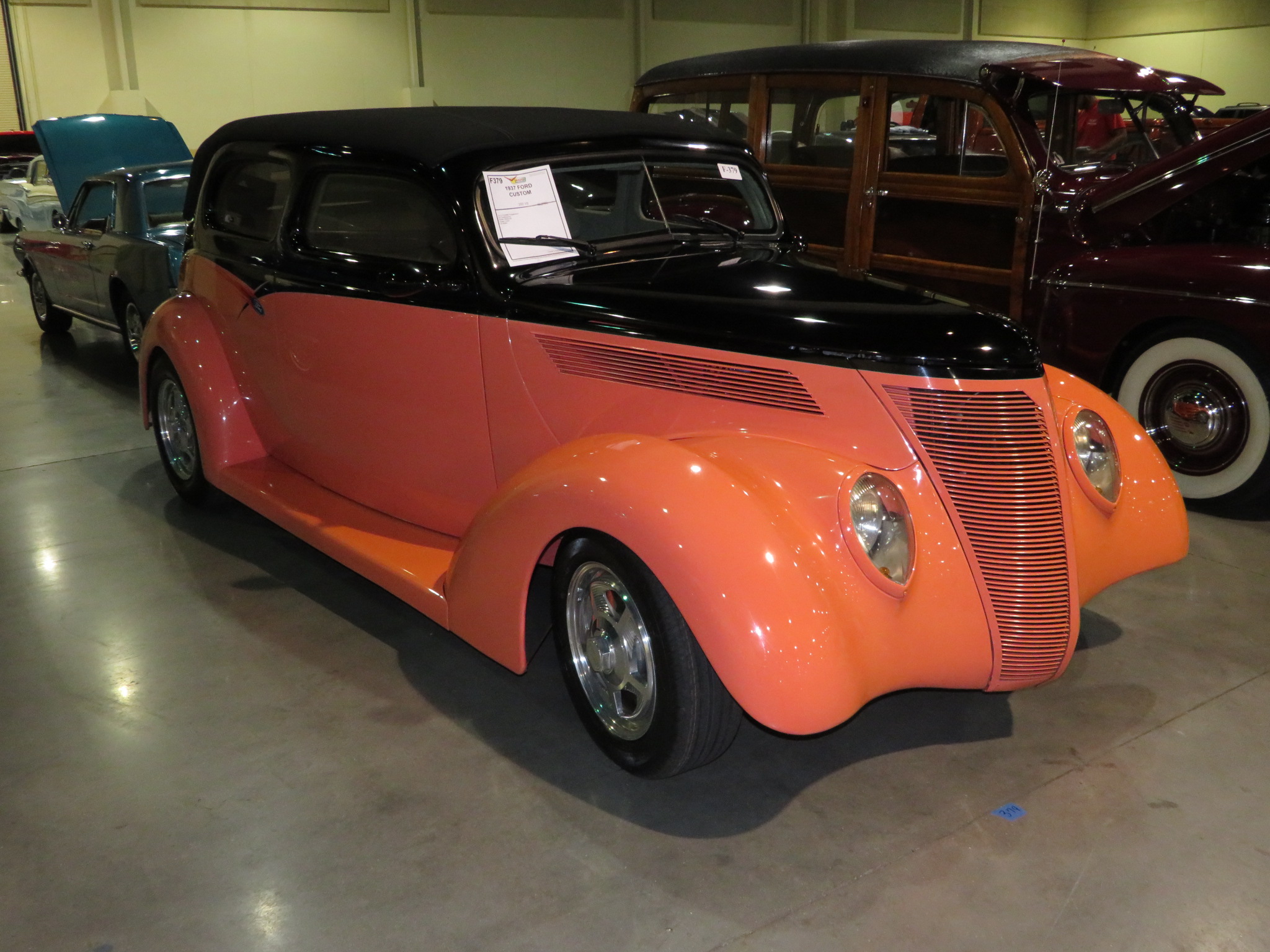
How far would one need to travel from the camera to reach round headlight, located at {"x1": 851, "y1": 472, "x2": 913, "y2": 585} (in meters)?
2.43

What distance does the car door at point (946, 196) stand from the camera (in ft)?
16.7

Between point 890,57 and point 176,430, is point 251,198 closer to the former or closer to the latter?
point 176,430

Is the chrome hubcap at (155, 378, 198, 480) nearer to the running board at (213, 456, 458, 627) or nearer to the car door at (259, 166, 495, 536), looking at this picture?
the running board at (213, 456, 458, 627)

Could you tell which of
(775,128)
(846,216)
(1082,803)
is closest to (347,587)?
(1082,803)

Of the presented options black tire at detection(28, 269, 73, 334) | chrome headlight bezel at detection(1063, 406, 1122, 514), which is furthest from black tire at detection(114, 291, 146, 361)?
chrome headlight bezel at detection(1063, 406, 1122, 514)

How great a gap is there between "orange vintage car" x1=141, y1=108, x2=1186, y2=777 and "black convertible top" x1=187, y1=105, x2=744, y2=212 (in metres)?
0.01

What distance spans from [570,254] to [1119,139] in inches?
136

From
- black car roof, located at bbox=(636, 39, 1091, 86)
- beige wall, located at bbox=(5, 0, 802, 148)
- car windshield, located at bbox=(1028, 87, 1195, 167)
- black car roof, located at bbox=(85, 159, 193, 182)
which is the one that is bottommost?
black car roof, located at bbox=(85, 159, 193, 182)

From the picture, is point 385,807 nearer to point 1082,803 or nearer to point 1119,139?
point 1082,803

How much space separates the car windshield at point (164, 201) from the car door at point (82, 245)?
16.9 inches

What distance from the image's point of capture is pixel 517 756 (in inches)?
111

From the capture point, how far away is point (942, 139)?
18.0 ft

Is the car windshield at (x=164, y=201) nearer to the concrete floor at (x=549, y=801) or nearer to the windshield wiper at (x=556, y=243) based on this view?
the concrete floor at (x=549, y=801)

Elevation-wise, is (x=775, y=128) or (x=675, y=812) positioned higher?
(x=775, y=128)
